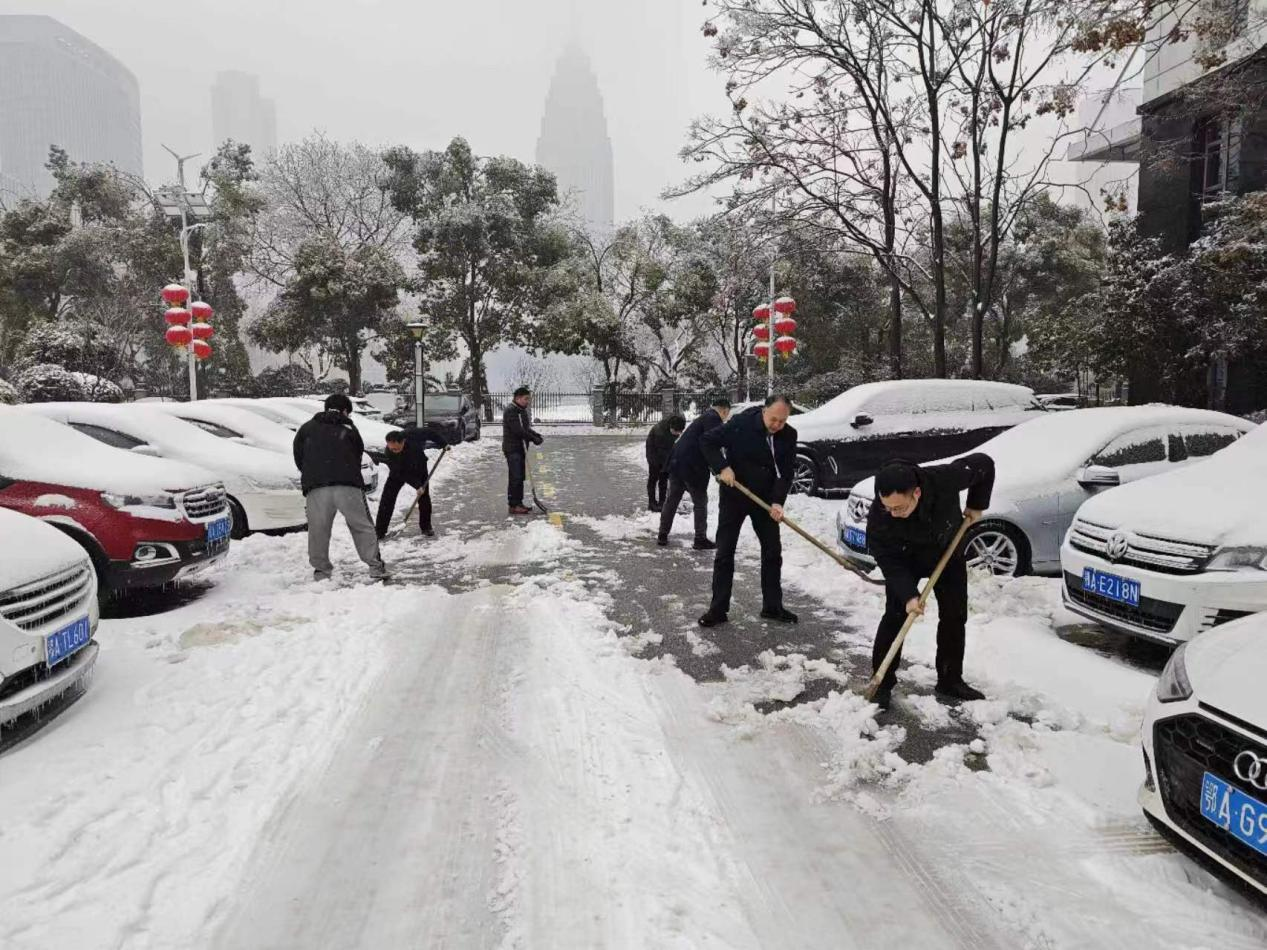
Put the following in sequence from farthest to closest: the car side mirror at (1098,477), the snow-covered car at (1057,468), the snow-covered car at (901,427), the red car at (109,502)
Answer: the snow-covered car at (901,427) < the snow-covered car at (1057,468) < the car side mirror at (1098,477) < the red car at (109,502)

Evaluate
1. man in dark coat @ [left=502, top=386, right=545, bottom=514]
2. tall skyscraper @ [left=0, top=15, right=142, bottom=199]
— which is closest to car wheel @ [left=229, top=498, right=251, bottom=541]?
man in dark coat @ [left=502, top=386, right=545, bottom=514]

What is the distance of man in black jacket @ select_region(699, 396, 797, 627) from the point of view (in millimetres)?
5711

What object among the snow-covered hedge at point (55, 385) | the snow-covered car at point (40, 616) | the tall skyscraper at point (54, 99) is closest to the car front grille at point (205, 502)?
the snow-covered car at point (40, 616)

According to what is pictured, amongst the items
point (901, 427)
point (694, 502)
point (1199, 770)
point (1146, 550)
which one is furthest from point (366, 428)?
point (1199, 770)

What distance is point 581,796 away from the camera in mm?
3350

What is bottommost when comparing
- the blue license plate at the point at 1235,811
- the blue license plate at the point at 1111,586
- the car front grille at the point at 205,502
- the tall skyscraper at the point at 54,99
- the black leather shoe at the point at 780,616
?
the black leather shoe at the point at 780,616

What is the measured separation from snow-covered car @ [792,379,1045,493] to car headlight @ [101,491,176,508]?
7.55 meters

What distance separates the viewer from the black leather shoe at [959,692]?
14.3ft

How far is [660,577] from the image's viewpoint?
7.30m

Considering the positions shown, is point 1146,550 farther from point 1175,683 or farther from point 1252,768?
point 1252,768

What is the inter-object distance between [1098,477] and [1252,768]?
4.62m

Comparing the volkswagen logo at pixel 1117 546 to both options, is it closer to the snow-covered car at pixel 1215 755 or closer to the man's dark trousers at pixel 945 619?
the man's dark trousers at pixel 945 619

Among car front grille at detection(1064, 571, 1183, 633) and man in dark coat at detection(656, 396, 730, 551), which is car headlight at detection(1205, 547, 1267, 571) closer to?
car front grille at detection(1064, 571, 1183, 633)

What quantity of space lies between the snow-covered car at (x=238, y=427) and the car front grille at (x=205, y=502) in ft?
11.7
